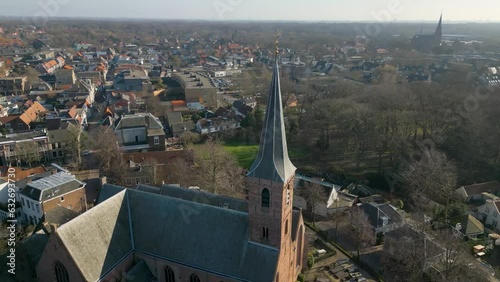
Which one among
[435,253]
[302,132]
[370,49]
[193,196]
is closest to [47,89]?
[302,132]

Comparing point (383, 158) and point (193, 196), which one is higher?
point (193, 196)

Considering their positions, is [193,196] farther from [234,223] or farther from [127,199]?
[234,223]

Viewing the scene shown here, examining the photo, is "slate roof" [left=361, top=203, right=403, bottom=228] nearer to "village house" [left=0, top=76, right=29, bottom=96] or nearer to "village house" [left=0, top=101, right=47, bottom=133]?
"village house" [left=0, top=101, right=47, bottom=133]

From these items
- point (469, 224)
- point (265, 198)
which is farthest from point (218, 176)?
point (469, 224)

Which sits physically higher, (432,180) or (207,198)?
(207,198)

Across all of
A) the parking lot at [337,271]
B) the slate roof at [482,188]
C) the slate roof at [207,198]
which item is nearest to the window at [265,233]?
the slate roof at [207,198]

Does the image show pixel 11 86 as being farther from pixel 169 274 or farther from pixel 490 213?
pixel 490 213
